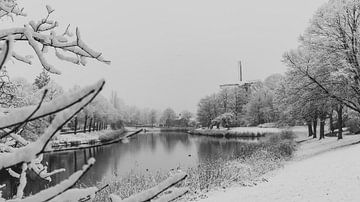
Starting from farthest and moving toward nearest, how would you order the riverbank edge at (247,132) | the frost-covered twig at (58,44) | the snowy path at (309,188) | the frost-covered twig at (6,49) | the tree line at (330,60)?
the riverbank edge at (247,132) < the tree line at (330,60) < the snowy path at (309,188) < the frost-covered twig at (58,44) < the frost-covered twig at (6,49)

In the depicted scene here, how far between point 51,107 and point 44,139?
0.37 ft

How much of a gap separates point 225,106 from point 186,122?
1420 inches

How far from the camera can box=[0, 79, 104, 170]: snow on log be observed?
0.97m

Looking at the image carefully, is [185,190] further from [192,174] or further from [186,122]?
[186,122]

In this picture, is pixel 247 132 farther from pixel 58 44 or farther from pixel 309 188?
pixel 58 44

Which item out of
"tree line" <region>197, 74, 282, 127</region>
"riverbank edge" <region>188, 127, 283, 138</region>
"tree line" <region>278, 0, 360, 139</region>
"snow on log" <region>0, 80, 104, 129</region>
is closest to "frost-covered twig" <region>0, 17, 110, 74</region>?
"snow on log" <region>0, 80, 104, 129</region>

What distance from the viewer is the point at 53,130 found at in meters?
0.97

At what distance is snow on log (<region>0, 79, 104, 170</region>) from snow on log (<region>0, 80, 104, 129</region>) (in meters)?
0.03

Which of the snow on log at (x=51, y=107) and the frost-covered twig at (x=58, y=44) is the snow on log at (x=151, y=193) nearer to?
the snow on log at (x=51, y=107)

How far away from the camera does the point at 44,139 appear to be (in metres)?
0.99

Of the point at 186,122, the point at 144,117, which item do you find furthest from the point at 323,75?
the point at 144,117

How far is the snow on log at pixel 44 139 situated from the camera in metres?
0.97

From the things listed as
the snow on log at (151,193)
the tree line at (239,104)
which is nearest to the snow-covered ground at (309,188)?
the snow on log at (151,193)

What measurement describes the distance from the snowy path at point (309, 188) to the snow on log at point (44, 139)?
9347 millimetres
